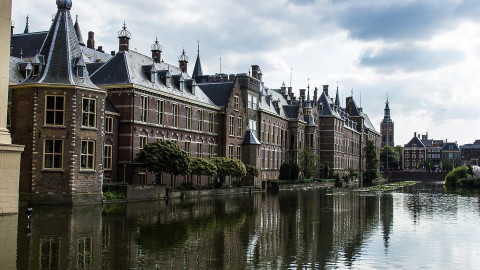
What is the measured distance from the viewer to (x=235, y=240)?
2230 centimetres

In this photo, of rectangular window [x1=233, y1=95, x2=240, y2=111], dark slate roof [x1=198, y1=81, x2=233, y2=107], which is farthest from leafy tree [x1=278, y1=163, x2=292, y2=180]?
dark slate roof [x1=198, y1=81, x2=233, y2=107]

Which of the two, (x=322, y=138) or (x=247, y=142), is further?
(x=322, y=138)

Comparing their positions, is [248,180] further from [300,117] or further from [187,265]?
[187,265]

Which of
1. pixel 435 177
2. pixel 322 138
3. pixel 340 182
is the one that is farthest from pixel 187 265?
pixel 435 177

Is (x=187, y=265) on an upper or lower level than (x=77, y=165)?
lower

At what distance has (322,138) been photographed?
106 meters

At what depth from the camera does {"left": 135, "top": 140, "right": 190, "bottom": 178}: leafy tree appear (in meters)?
46.6

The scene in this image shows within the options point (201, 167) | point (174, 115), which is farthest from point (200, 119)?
point (201, 167)

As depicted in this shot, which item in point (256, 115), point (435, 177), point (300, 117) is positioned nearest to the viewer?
point (256, 115)

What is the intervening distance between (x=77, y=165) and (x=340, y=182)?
65715 millimetres

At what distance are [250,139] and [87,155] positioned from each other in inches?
1257

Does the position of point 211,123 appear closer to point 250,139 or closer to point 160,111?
point 250,139

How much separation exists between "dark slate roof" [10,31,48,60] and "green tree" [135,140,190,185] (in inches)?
583

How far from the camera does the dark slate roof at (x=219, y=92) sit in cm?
6569
